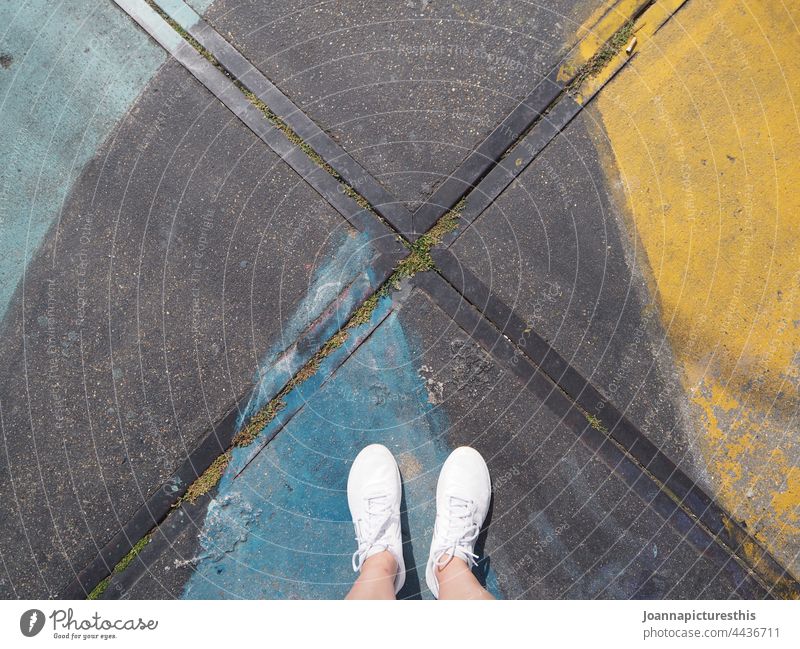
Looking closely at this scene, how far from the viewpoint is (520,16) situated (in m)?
3.47

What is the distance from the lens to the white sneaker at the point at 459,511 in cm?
331

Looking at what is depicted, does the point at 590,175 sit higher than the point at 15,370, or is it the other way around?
the point at 590,175

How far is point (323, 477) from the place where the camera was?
346 centimetres

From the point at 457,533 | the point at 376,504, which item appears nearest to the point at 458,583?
the point at 457,533

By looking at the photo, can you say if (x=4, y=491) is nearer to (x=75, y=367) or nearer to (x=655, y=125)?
(x=75, y=367)

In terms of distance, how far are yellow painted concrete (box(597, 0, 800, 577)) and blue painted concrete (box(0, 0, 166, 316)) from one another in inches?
117

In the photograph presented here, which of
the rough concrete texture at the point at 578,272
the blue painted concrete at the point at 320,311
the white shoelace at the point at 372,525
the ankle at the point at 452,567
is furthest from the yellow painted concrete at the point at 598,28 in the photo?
the ankle at the point at 452,567

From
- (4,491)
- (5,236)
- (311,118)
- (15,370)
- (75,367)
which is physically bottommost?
(4,491)

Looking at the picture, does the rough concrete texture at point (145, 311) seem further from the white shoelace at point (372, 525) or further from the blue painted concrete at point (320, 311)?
the white shoelace at point (372, 525)

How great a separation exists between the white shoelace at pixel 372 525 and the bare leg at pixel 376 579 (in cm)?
5

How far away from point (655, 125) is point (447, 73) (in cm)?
123

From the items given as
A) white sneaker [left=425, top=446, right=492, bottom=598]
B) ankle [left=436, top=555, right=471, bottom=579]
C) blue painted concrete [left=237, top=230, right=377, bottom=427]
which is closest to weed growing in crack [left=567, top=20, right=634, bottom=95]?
blue painted concrete [left=237, top=230, right=377, bottom=427]

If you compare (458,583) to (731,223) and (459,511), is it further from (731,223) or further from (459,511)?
(731,223)
